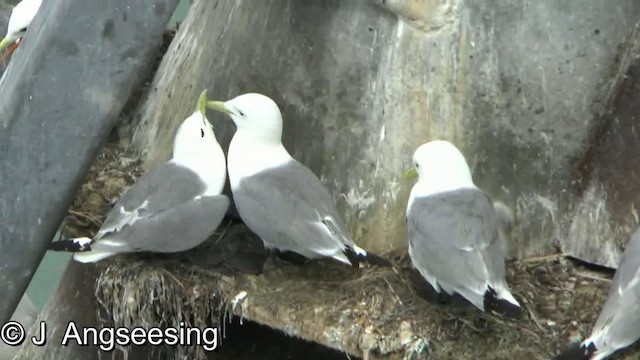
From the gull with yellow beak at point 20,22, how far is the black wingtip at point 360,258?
84.2 inches

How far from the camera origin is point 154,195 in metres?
3.68

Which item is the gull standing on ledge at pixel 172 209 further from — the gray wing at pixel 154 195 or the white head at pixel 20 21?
the white head at pixel 20 21

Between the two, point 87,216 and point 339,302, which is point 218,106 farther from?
point 339,302

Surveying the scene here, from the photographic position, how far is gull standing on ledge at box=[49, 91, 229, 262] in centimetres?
361

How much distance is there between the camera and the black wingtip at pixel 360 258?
11.5ft

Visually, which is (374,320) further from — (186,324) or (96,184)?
(96,184)

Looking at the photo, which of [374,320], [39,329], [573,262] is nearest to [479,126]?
[573,262]

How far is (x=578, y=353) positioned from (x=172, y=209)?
3.65ft

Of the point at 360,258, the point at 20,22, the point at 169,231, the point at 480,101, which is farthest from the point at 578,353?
the point at 20,22

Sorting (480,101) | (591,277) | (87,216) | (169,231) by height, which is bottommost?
(87,216)

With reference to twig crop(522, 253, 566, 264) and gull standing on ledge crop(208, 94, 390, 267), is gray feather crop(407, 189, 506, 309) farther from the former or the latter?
twig crop(522, 253, 566, 264)

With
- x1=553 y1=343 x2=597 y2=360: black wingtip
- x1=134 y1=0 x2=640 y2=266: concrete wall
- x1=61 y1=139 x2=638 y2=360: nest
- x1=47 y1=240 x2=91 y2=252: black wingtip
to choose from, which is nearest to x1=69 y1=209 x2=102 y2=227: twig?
x1=61 y1=139 x2=638 y2=360: nest

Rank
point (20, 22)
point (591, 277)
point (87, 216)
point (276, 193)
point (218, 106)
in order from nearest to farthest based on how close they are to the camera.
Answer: point (276, 193)
point (591, 277)
point (218, 106)
point (87, 216)
point (20, 22)

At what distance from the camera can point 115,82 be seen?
374 cm
